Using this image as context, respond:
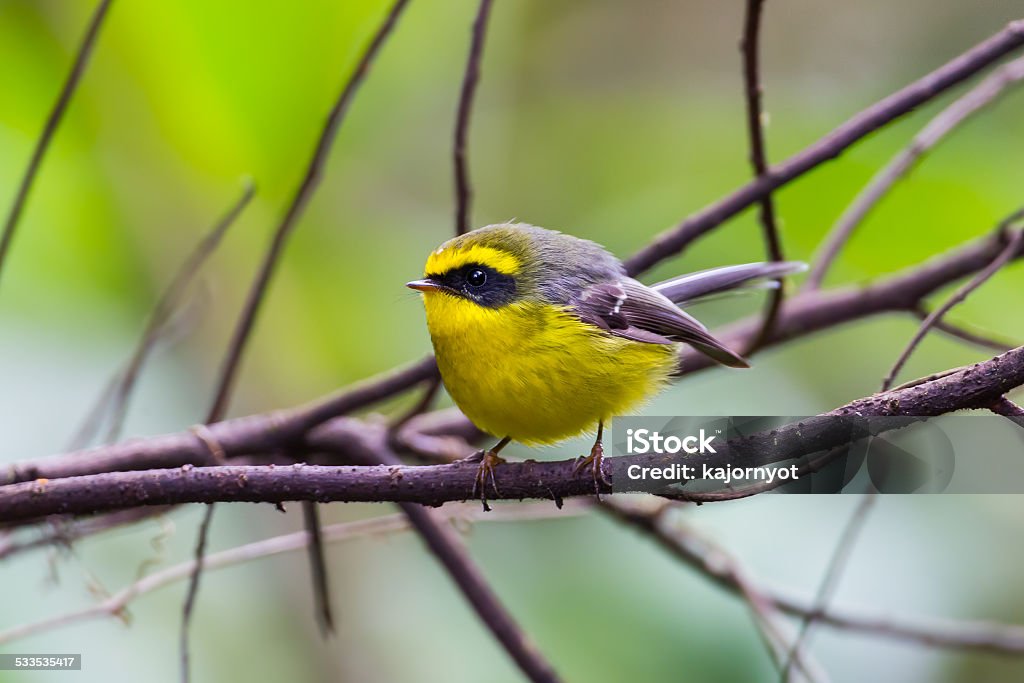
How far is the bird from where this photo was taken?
1943 mm

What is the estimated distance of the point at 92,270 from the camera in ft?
7.30

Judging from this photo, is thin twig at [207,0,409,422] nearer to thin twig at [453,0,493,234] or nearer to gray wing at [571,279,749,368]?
thin twig at [453,0,493,234]

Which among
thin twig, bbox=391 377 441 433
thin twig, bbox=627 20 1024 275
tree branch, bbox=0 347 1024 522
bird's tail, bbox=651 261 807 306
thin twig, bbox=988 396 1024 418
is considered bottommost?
tree branch, bbox=0 347 1024 522

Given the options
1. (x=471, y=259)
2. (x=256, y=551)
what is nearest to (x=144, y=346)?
(x=256, y=551)

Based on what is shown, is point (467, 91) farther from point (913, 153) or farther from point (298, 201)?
point (913, 153)

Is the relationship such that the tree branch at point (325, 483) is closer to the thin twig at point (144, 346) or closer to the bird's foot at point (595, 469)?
the bird's foot at point (595, 469)

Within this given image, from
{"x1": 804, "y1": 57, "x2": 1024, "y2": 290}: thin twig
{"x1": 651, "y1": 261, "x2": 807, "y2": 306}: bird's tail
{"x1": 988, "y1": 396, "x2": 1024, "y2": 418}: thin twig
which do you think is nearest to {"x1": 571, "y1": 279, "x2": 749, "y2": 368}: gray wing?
{"x1": 651, "y1": 261, "x2": 807, "y2": 306}: bird's tail

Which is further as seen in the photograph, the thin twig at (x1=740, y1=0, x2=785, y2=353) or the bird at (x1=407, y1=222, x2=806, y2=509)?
the bird at (x1=407, y1=222, x2=806, y2=509)

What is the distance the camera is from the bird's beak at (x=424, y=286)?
2107 mm

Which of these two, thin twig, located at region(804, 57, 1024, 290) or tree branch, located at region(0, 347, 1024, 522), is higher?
thin twig, located at region(804, 57, 1024, 290)

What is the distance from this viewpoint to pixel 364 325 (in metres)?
2.38

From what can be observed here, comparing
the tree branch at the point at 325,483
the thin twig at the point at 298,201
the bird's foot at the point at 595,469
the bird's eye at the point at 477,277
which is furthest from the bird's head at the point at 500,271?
the tree branch at the point at 325,483

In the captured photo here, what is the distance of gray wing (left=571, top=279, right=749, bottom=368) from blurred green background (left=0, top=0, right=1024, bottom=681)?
307mm

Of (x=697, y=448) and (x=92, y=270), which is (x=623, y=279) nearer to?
(x=697, y=448)
